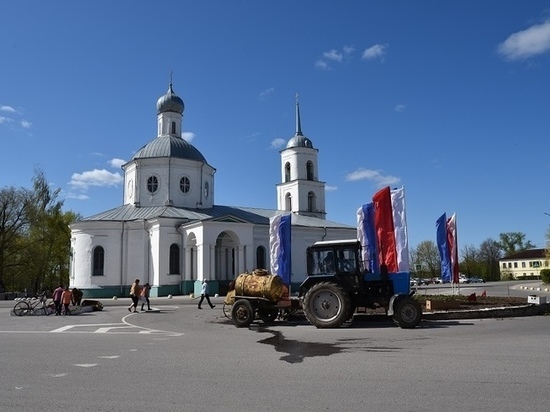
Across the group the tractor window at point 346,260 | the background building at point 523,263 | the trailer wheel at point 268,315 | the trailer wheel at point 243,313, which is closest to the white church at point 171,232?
the trailer wheel at point 268,315

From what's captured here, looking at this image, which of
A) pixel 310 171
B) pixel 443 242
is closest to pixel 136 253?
pixel 310 171

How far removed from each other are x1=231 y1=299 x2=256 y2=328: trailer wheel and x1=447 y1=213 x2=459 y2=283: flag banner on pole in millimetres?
12996

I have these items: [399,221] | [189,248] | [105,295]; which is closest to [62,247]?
[105,295]

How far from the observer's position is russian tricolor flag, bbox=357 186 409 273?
16797 millimetres

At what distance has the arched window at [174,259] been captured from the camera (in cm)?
4025

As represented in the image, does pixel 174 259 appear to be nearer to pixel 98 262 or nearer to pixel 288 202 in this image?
pixel 98 262

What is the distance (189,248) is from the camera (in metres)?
40.1

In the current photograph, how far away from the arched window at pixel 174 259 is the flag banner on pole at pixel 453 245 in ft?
73.2

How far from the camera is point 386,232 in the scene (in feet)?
58.5

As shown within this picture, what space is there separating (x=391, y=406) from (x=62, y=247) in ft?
185

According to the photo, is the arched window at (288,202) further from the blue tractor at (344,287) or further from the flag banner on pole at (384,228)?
the blue tractor at (344,287)

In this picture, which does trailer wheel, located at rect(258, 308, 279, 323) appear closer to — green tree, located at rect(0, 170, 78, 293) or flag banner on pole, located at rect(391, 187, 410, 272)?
flag banner on pole, located at rect(391, 187, 410, 272)

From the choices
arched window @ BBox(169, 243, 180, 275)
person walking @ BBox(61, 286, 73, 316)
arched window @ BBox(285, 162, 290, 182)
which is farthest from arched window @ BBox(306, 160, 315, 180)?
person walking @ BBox(61, 286, 73, 316)

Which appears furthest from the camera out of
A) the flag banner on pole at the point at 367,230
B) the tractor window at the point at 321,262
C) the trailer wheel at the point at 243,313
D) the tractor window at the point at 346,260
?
the flag banner on pole at the point at 367,230
